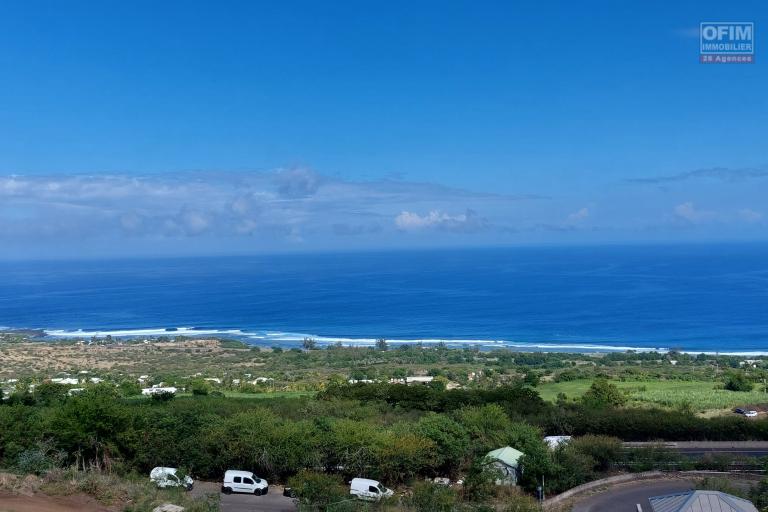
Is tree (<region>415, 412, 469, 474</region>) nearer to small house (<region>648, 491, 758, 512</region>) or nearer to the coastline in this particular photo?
small house (<region>648, 491, 758, 512</region>)

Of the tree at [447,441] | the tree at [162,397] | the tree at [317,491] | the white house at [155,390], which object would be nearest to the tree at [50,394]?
the tree at [162,397]

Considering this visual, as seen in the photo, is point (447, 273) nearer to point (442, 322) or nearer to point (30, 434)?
point (442, 322)

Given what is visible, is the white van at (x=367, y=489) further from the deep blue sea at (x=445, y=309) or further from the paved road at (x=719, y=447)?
the deep blue sea at (x=445, y=309)

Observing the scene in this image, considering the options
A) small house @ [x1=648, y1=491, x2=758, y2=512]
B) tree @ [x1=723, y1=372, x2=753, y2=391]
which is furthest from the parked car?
tree @ [x1=723, y1=372, x2=753, y2=391]

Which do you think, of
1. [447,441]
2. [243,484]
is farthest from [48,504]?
[447,441]

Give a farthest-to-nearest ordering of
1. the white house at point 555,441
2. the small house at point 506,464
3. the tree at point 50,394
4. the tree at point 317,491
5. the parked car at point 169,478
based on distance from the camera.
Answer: the tree at point 50,394 < the white house at point 555,441 < the small house at point 506,464 < the parked car at point 169,478 < the tree at point 317,491
